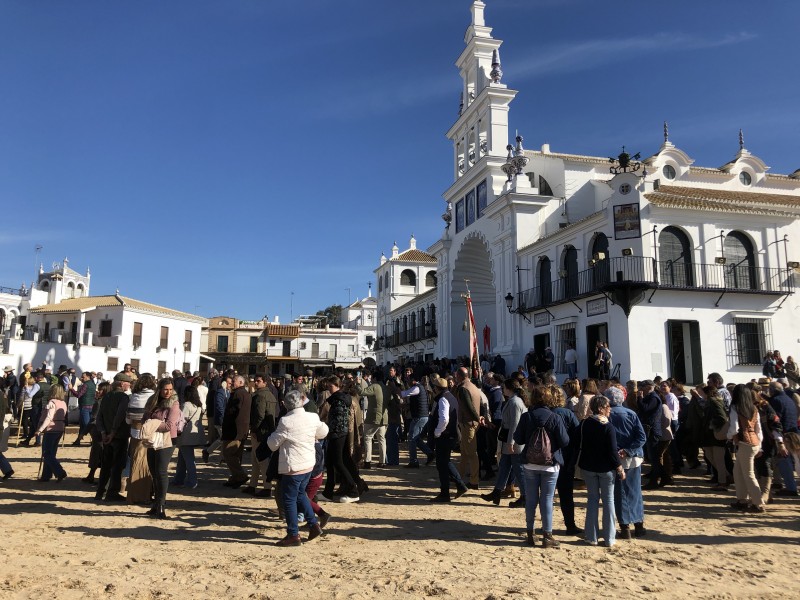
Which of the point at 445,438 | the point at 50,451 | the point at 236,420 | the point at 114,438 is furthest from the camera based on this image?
the point at 50,451

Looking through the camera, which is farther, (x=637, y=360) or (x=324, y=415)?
(x=637, y=360)

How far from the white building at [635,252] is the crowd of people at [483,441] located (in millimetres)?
8517

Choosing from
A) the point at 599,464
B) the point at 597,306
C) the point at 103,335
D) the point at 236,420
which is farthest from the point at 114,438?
Answer: the point at 103,335

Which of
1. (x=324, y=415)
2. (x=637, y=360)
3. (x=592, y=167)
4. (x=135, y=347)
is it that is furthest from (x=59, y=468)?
(x=135, y=347)

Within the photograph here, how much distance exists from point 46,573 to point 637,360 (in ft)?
55.8

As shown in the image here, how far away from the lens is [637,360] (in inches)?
744

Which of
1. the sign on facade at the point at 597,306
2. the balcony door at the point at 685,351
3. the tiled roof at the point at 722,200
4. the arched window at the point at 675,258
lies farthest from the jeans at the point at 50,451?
the tiled roof at the point at 722,200

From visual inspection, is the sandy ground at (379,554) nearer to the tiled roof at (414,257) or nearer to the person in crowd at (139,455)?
the person in crowd at (139,455)

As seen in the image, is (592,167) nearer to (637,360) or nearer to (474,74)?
(474,74)

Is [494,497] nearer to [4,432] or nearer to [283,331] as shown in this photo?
[4,432]

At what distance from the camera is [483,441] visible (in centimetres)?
1111

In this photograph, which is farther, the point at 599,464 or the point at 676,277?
the point at 676,277

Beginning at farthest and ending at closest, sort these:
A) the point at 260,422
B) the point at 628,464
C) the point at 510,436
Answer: the point at 260,422
the point at 510,436
the point at 628,464

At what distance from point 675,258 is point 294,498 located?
17.3m
